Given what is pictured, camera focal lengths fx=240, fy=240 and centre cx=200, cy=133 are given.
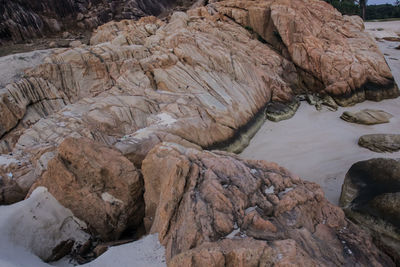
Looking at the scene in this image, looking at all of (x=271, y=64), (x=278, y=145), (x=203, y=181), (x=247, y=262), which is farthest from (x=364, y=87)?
(x=247, y=262)

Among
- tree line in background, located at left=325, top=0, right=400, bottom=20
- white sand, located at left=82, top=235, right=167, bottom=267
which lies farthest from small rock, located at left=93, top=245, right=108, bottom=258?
tree line in background, located at left=325, top=0, right=400, bottom=20

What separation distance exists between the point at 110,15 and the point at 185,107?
31.4 meters

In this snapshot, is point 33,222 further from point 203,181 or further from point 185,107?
point 185,107

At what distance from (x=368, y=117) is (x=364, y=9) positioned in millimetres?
46461

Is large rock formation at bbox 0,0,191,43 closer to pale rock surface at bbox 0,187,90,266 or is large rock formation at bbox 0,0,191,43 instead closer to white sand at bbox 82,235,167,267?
pale rock surface at bbox 0,187,90,266

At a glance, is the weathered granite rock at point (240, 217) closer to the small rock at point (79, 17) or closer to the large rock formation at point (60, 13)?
the large rock formation at point (60, 13)

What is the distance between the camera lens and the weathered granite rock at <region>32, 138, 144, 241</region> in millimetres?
5645

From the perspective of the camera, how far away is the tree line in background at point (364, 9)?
46062 millimetres

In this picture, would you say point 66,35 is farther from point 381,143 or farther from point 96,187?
point 381,143

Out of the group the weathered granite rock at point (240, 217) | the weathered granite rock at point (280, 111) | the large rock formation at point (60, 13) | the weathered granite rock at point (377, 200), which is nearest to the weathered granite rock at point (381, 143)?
the weathered granite rock at point (377, 200)

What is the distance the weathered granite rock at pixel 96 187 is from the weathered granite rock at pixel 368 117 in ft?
37.4

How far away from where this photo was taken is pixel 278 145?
1078cm

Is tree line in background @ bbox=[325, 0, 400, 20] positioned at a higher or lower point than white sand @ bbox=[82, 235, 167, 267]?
lower

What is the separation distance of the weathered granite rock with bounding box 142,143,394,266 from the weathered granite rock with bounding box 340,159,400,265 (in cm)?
72
